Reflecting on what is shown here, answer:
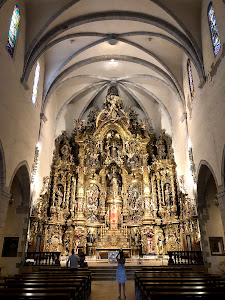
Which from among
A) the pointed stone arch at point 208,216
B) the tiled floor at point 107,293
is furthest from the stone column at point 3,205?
the pointed stone arch at point 208,216

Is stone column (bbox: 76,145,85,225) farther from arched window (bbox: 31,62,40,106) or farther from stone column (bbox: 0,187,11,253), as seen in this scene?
stone column (bbox: 0,187,11,253)

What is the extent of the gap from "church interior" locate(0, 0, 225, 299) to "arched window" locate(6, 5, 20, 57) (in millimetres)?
54

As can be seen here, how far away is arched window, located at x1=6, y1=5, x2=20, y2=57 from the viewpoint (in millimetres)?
12495

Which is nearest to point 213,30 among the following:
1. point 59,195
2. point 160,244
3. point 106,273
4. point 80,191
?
point 106,273

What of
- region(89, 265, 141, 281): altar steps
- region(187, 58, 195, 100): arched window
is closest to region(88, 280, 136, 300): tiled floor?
region(89, 265, 141, 281): altar steps

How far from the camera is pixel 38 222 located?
1684cm

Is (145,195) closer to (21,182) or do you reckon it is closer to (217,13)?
(21,182)

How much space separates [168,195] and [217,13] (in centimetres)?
1366

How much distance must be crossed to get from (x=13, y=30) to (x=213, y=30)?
35.8 feet

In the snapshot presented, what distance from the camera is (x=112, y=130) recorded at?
2497cm

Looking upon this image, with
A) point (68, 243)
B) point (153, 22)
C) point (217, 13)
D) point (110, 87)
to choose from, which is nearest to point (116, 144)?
A: point (110, 87)

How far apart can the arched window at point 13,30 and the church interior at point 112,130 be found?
0.05m

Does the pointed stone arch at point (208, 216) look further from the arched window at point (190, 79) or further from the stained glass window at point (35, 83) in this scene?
the stained glass window at point (35, 83)

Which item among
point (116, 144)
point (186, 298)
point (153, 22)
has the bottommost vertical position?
point (186, 298)
